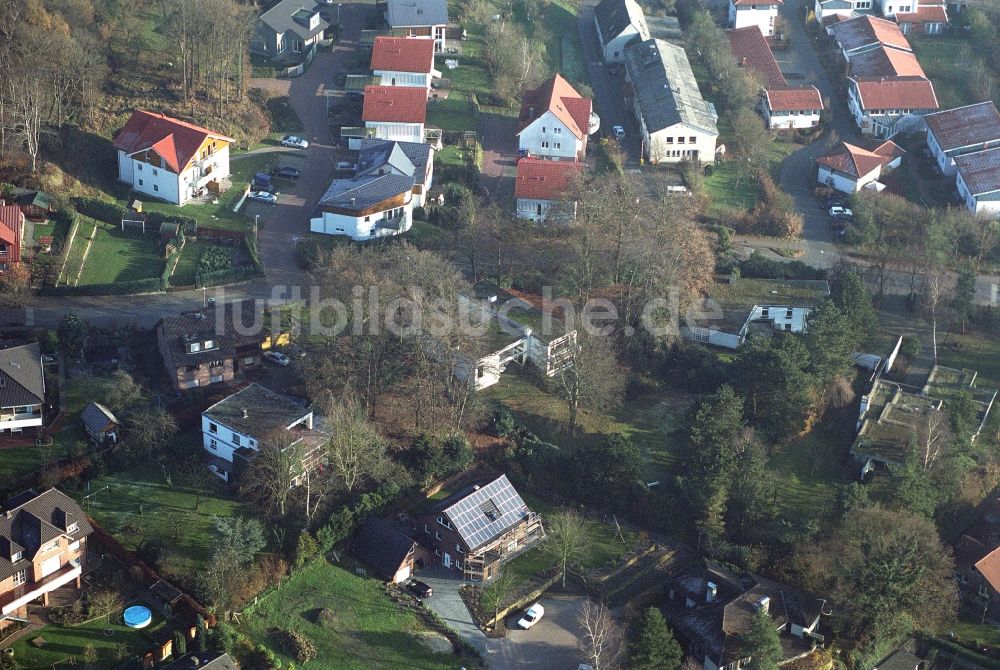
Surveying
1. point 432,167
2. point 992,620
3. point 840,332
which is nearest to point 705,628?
point 992,620

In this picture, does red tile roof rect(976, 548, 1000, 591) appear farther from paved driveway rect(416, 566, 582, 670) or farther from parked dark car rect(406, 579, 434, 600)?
parked dark car rect(406, 579, 434, 600)

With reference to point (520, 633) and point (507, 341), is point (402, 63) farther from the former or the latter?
point (520, 633)

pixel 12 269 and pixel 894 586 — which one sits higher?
pixel 12 269

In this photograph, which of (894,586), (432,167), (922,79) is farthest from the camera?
(922,79)

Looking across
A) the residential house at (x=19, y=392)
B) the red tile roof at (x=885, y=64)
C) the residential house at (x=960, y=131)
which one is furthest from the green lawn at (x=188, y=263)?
the red tile roof at (x=885, y=64)

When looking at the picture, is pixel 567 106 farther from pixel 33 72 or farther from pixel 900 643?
pixel 900 643

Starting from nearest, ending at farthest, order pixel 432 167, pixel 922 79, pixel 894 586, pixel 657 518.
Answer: pixel 894 586 < pixel 657 518 < pixel 432 167 < pixel 922 79

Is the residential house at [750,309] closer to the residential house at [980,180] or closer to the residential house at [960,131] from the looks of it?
the residential house at [980,180]
